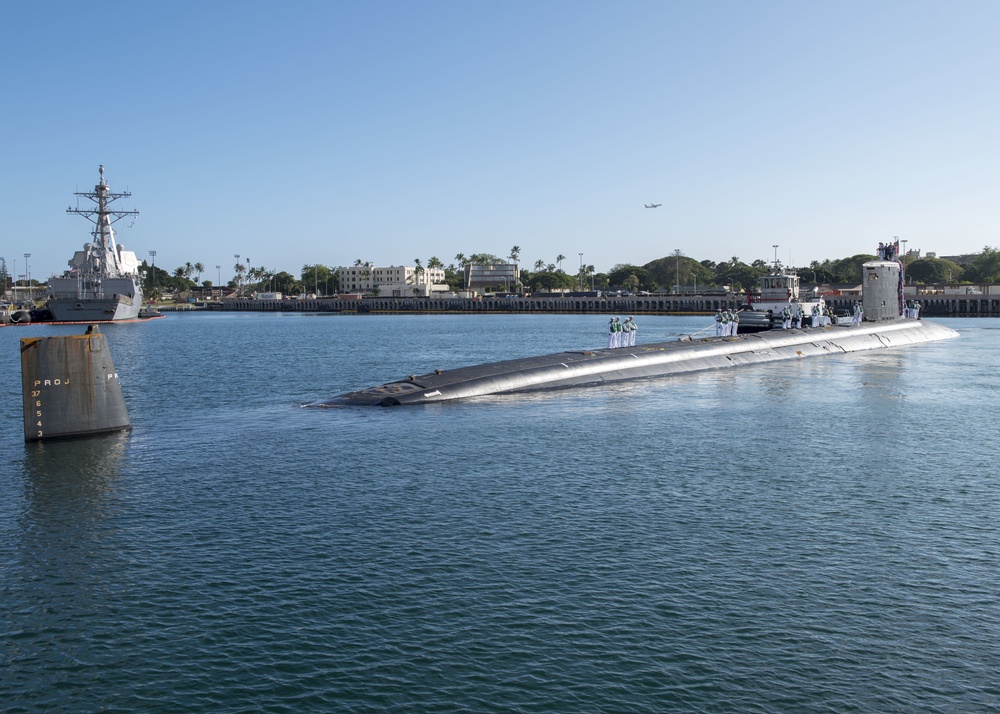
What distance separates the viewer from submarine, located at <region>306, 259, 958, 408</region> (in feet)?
111

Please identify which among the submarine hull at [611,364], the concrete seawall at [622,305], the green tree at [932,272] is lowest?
the submarine hull at [611,364]

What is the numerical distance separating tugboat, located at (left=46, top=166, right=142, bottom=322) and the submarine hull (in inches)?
3467

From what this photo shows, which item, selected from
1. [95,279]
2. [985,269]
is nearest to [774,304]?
[95,279]

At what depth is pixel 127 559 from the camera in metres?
15.1

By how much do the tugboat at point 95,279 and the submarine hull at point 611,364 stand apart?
3467 inches

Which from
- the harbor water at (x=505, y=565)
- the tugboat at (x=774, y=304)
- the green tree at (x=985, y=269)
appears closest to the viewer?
the harbor water at (x=505, y=565)

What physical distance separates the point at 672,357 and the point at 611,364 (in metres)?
4.73

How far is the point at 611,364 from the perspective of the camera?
131 ft

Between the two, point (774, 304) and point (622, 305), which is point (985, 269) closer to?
point (622, 305)

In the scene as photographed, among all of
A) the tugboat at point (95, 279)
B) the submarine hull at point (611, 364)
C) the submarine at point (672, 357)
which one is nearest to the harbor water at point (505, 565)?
the submarine hull at point (611, 364)

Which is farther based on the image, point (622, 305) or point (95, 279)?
point (622, 305)

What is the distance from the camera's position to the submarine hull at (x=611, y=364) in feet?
110

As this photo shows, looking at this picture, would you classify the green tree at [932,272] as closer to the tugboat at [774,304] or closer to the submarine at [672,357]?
the submarine at [672,357]

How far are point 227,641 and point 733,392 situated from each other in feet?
91.7
